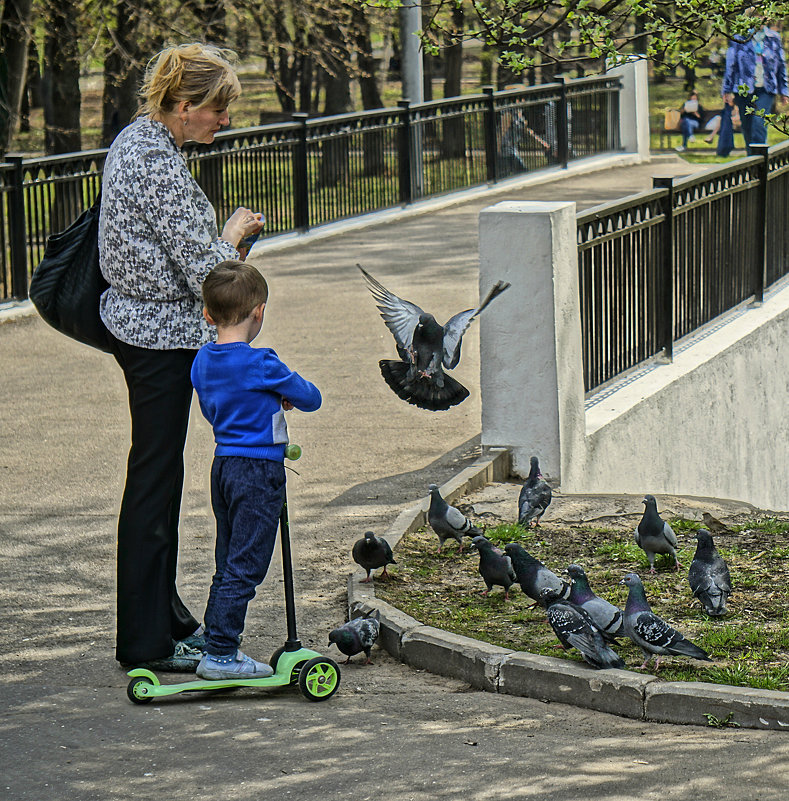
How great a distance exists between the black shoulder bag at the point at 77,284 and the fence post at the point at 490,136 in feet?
45.3

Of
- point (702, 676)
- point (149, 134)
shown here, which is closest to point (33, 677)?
point (149, 134)

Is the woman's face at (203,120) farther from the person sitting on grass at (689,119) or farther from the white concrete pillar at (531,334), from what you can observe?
the person sitting on grass at (689,119)

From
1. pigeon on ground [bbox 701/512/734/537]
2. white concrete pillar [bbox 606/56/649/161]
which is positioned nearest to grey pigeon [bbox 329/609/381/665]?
pigeon on ground [bbox 701/512/734/537]

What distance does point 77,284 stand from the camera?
198 inches

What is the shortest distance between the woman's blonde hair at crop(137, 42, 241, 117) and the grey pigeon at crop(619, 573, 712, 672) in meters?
2.29

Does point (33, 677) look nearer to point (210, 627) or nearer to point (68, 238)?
point (210, 627)

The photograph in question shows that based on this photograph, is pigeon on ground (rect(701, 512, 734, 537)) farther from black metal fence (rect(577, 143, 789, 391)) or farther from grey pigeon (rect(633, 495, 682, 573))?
black metal fence (rect(577, 143, 789, 391))

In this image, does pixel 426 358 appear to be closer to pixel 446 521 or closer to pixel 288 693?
pixel 446 521

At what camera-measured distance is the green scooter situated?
15.9 feet

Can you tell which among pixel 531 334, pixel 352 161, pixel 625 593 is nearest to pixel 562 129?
pixel 352 161

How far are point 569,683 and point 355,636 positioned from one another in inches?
32.8

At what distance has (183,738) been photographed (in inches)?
179

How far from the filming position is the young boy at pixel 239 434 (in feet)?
15.3

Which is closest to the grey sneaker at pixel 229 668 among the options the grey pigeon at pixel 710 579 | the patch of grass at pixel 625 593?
the patch of grass at pixel 625 593
